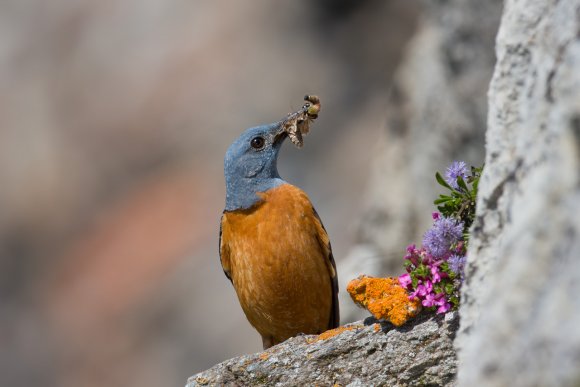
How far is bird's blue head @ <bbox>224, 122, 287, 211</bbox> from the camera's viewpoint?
816 cm

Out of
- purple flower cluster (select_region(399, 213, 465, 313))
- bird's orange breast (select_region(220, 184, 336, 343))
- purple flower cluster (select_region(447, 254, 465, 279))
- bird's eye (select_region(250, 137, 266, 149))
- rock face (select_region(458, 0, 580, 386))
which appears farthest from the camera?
bird's eye (select_region(250, 137, 266, 149))

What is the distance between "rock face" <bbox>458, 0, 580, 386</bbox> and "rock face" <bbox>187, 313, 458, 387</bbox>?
Result: 53.6 inches

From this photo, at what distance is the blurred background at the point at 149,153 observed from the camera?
20.0 metres

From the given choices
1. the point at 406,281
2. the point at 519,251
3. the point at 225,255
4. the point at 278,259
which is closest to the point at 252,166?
the point at 225,255

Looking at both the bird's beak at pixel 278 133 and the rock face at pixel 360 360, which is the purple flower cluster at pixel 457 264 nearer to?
the rock face at pixel 360 360

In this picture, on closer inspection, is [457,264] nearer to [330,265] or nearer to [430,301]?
[430,301]

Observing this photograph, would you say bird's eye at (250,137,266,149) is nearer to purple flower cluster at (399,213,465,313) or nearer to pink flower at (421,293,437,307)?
purple flower cluster at (399,213,465,313)

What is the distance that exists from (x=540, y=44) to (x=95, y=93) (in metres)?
23.6

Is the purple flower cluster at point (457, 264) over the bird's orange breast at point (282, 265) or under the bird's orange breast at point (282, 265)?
under

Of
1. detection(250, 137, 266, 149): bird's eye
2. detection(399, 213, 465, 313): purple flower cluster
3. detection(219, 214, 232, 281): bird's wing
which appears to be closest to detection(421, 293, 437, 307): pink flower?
detection(399, 213, 465, 313): purple flower cluster

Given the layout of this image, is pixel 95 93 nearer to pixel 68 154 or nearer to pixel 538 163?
pixel 68 154

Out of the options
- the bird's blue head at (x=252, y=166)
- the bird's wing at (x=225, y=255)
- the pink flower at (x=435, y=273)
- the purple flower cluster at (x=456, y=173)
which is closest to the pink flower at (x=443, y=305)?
the pink flower at (x=435, y=273)

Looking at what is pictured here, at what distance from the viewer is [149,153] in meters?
24.8

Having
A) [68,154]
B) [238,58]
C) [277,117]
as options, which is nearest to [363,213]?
[277,117]
